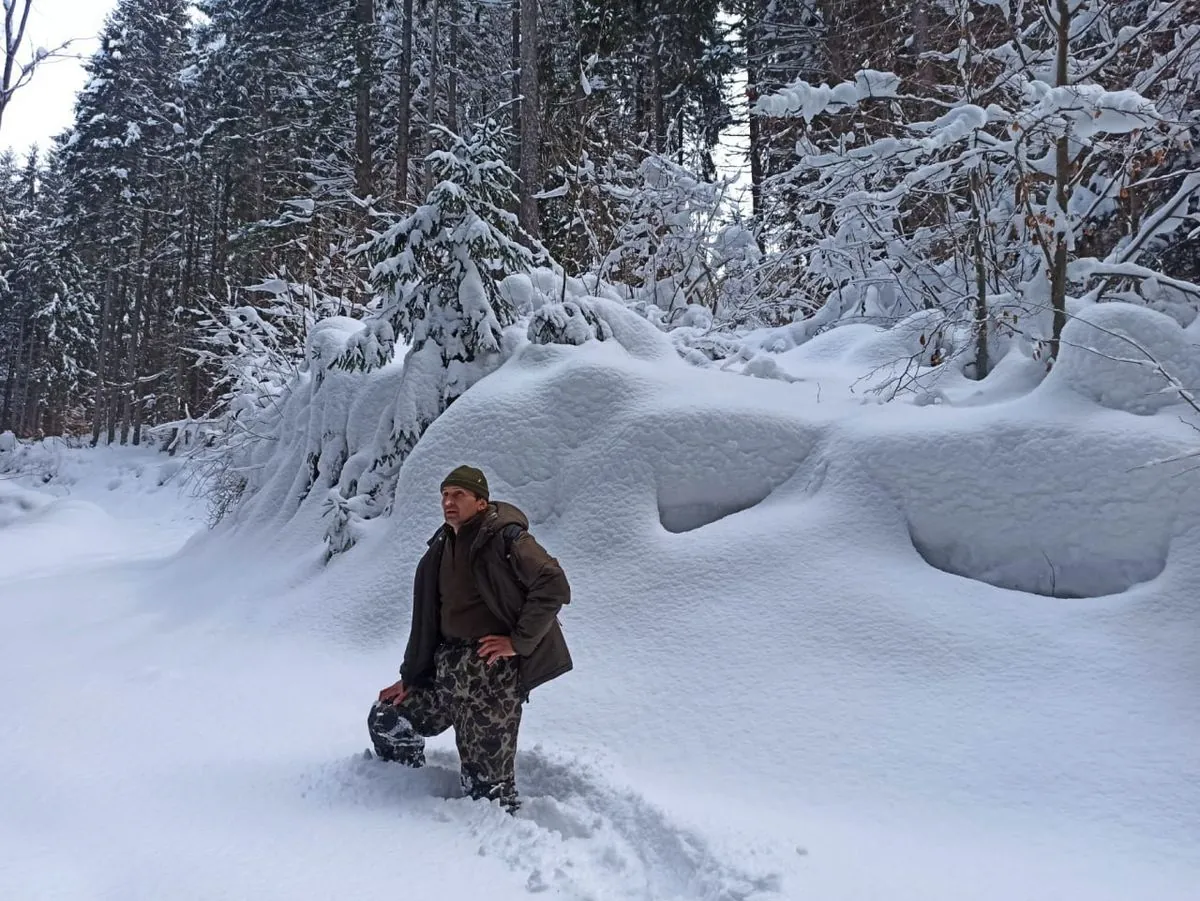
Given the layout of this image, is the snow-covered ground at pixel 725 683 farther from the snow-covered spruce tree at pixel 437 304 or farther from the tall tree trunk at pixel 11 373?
the tall tree trunk at pixel 11 373

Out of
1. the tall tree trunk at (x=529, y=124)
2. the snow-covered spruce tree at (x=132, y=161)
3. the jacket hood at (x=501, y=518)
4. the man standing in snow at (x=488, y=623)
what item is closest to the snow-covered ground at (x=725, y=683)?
the man standing in snow at (x=488, y=623)

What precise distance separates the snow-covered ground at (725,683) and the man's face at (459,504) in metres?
1.12

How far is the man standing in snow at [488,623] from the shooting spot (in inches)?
122

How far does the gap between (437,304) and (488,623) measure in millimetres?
4443

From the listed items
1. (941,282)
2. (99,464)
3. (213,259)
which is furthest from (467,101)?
(941,282)

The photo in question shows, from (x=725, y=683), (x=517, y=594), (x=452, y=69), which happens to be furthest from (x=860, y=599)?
(x=452, y=69)

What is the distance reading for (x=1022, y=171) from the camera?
4395 millimetres

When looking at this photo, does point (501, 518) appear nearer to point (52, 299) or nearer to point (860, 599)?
point (860, 599)

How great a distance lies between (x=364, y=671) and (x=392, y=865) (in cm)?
212

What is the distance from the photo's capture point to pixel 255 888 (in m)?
2.55

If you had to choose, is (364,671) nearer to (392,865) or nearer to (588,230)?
(392,865)

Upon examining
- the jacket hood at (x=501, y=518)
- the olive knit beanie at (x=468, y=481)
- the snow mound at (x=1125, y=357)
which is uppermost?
the snow mound at (x=1125, y=357)

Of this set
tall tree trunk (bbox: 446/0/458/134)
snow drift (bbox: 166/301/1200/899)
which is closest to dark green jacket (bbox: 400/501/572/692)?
snow drift (bbox: 166/301/1200/899)

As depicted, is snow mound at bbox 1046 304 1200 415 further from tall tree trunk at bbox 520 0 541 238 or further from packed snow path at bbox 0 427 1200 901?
tall tree trunk at bbox 520 0 541 238
